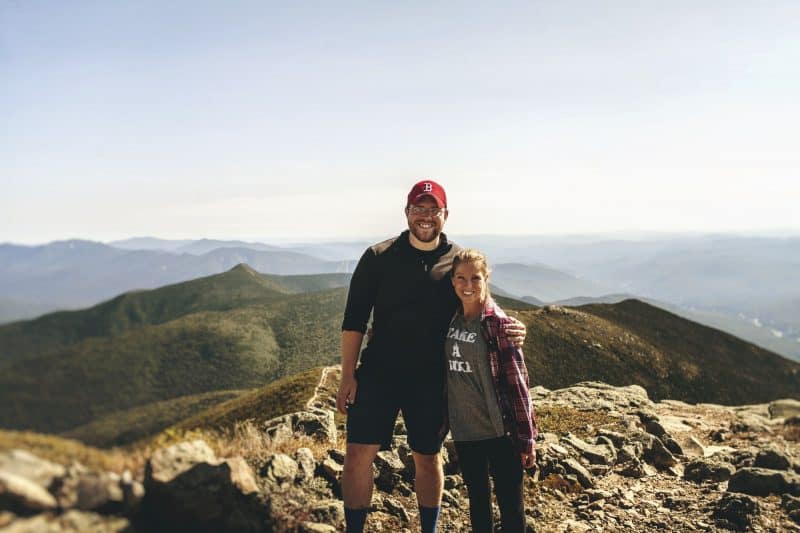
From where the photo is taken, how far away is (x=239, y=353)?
99.4 meters

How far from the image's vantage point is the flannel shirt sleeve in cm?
454

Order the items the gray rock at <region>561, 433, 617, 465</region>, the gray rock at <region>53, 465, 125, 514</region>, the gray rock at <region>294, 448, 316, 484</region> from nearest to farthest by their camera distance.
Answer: the gray rock at <region>53, 465, 125, 514</region>
the gray rock at <region>294, 448, 316, 484</region>
the gray rock at <region>561, 433, 617, 465</region>

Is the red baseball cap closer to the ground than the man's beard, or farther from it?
farther from it

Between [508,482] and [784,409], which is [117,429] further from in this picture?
[784,409]

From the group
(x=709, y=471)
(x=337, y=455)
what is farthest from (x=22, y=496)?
(x=709, y=471)

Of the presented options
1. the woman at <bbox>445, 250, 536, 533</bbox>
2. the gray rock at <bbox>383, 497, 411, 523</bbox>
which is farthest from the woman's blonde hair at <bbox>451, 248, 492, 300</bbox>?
the gray rock at <bbox>383, 497, 411, 523</bbox>

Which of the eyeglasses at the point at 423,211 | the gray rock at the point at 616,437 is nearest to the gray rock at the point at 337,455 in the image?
the eyeglasses at the point at 423,211

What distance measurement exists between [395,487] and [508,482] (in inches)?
131

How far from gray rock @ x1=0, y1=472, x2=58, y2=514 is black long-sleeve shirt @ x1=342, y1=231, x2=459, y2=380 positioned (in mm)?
2748

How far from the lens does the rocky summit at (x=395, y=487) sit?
3.04 metres

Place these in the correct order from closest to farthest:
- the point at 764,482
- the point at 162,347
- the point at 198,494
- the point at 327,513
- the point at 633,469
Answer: the point at 198,494
the point at 327,513
the point at 764,482
the point at 633,469
the point at 162,347

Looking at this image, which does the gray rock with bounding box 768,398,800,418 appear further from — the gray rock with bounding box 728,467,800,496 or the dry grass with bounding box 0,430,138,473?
the dry grass with bounding box 0,430,138,473

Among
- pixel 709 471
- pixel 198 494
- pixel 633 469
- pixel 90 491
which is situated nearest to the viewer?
pixel 90 491

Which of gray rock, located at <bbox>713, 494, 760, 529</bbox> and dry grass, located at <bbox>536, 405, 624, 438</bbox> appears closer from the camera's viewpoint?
gray rock, located at <bbox>713, 494, 760, 529</bbox>
